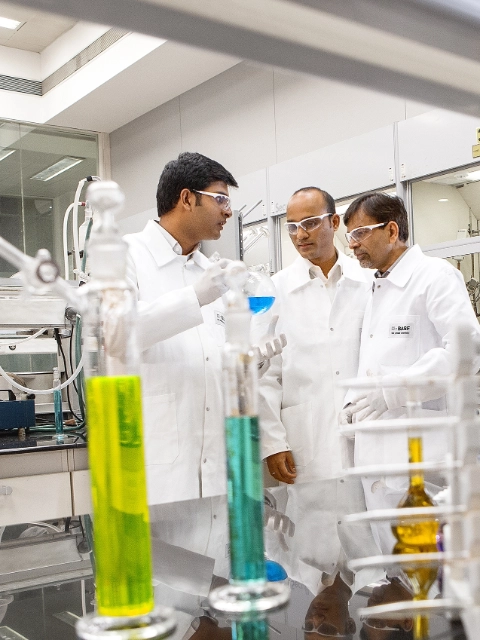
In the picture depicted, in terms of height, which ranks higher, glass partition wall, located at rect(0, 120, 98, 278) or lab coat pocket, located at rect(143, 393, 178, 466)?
glass partition wall, located at rect(0, 120, 98, 278)

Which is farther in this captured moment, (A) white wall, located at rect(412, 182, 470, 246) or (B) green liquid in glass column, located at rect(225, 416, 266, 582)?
(A) white wall, located at rect(412, 182, 470, 246)

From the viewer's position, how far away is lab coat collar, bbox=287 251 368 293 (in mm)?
2740

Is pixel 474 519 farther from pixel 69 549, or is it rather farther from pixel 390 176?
pixel 390 176

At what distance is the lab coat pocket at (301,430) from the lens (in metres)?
2.63

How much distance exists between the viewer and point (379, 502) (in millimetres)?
1252

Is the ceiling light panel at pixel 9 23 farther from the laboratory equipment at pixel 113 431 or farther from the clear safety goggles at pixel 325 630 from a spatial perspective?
the clear safety goggles at pixel 325 630

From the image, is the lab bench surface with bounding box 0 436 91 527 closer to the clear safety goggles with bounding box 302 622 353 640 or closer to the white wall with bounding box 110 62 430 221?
the clear safety goggles with bounding box 302 622 353 640

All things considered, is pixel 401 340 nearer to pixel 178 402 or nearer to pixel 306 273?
pixel 306 273

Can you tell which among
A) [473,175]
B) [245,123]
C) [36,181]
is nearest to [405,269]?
[473,175]

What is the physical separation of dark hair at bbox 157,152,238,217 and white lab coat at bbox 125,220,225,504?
183 millimetres

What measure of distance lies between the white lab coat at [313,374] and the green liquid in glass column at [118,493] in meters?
2.02

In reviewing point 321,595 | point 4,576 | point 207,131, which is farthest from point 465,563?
point 207,131

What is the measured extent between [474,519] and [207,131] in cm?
571

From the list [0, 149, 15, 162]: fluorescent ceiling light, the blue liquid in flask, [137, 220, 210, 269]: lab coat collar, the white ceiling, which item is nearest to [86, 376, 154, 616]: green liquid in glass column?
the blue liquid in flask
